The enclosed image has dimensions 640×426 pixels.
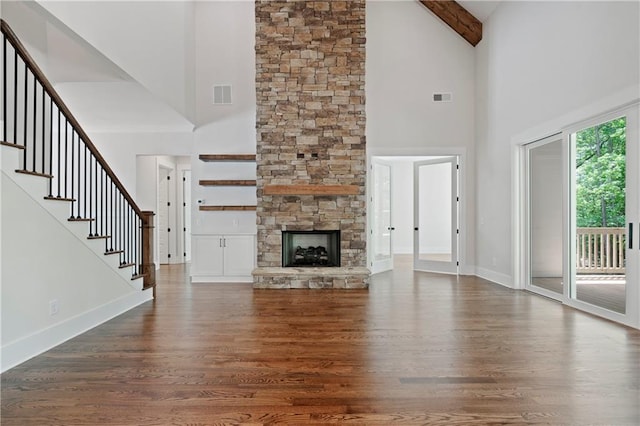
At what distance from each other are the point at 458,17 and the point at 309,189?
424 centimetres

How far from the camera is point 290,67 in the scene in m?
6.16

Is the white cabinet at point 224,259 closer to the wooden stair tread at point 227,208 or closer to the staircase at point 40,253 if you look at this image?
the wooden stair tread at point 227,208

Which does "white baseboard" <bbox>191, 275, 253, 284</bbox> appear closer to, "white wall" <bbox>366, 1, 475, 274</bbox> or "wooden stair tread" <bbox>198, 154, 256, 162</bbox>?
"wooden stair tread" <bbox>198, 154, 256, 162</bbox>

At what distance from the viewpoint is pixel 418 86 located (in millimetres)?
7012

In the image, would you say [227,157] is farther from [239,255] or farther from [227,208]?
[239,255]

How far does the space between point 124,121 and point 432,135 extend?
219 inches

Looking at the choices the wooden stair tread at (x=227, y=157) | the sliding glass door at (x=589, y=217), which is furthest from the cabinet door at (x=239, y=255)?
the sliding glass door at (x=589, y=217)

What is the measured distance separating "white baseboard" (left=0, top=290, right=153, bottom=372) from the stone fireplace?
7.72 ft

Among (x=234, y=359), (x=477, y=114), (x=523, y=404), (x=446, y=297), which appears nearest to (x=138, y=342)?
(x=234, y=359)

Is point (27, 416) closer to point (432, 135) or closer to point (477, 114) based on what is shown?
point (432, 135)

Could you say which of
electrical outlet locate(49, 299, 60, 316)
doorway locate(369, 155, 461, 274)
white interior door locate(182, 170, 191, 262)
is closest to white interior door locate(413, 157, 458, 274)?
doorway locate(369, 155, 461, 274)

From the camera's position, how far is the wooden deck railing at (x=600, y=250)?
385cm

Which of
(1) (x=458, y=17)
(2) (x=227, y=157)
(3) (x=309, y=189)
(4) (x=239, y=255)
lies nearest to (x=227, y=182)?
(2) (x=227, y=157)

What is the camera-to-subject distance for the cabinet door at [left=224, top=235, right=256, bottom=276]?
21.0ft
